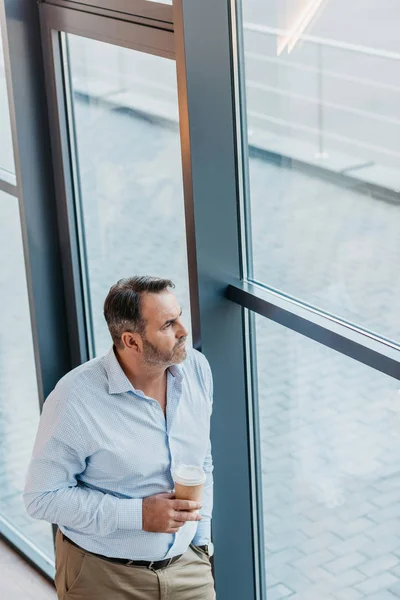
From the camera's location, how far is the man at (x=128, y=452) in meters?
2.90

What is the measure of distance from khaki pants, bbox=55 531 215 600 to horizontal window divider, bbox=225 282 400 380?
32.8 inches

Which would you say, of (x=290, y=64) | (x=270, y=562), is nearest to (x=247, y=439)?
(x=270, y=562)

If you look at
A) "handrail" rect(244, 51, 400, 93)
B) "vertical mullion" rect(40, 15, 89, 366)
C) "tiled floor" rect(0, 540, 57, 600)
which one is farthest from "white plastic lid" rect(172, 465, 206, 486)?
"tiled floor" rect(0, 540, 57, 600)

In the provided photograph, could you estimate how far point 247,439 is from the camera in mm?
3381

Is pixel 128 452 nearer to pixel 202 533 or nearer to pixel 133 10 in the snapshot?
pixel 202 533

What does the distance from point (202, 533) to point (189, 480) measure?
1.56 ft

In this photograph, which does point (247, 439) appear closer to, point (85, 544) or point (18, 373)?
point (85, 544)

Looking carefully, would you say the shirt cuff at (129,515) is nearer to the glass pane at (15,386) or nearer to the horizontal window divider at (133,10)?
the horizontal window divider at (133,10)

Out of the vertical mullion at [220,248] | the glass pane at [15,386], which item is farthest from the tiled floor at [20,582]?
the vertical mullion at [220,248]

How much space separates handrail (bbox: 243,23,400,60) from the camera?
2510 millimetres

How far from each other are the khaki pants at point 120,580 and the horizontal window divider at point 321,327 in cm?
83

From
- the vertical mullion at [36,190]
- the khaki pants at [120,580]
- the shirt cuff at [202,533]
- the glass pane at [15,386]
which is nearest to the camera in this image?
the khaki pants at [120,580]

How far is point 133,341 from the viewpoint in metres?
2.92

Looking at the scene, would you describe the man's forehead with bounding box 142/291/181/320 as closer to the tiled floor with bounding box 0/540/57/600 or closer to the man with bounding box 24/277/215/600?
the man with bounding box 24/277/215/600
